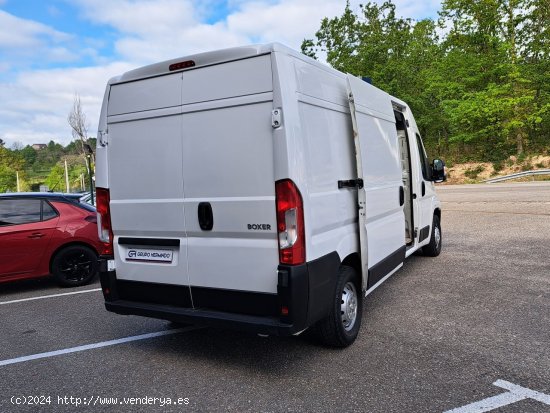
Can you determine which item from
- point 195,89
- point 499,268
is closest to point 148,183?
point 195,89

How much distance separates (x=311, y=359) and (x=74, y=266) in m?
4.43

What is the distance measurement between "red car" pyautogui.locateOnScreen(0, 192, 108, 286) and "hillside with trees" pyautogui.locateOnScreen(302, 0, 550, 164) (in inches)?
1065

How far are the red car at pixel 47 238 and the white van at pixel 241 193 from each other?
2.91 metres

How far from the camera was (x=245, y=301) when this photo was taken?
3.14 metres

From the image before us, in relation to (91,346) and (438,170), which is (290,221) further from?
(438,170)

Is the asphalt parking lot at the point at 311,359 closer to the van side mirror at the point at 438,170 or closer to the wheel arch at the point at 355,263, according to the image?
the wheel arch at the point at 355,263

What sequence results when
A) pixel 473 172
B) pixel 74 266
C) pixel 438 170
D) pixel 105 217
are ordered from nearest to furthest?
pixel 105 217, pixel 74 266, pixel 438 170, pixel 473 172

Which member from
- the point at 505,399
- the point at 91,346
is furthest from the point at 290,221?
the point at 91,346

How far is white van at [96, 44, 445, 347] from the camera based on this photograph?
2.97 m

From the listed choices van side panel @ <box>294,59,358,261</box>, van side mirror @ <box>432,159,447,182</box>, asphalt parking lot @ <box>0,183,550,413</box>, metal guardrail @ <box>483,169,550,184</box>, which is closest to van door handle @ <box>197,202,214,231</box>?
van side panel @ <box>294,59,358,261</box>


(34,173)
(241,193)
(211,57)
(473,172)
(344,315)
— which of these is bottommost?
(344,315)

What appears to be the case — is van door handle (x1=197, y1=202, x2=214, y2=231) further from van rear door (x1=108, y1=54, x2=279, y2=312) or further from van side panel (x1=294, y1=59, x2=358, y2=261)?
van side panel (x1=294, y1=59, x2=358, y2=261)

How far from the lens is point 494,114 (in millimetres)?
27719

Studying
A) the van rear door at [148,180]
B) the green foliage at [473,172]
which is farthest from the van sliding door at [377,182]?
the green foliage at [473,172]
